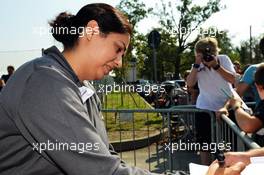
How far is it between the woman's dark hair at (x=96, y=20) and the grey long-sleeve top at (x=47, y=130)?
29 centimetres

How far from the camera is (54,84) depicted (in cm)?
152

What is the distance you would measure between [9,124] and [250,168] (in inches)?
36.1

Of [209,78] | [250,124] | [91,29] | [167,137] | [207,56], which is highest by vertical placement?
[91,29]

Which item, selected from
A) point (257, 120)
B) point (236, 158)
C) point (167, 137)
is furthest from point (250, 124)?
point (167, 137)

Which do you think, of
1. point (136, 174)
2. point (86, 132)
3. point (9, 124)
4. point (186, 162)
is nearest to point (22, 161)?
point (9, 124)

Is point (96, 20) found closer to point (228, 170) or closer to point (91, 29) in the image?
point (91, 29)

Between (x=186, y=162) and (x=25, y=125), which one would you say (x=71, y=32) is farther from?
(x=186, y=162)

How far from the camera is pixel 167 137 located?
576 centimetres

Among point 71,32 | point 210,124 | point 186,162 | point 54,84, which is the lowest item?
point 186,162

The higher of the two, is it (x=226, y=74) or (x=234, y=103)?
(x=226, y=74)

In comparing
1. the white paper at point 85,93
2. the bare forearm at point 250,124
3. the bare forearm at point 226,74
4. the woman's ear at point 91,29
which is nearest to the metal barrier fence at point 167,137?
the bare forearm at point 250,124

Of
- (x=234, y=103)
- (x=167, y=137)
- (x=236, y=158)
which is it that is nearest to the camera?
(x=236, y=158)

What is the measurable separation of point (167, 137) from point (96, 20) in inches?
161

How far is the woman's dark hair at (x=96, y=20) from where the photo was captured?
5.97ft
